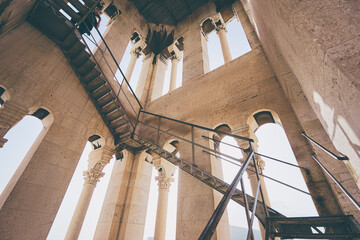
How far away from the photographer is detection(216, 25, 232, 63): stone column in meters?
7.40

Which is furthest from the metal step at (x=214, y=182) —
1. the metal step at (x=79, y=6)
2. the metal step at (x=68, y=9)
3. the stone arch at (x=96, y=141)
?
the metal step at (x=79, y=6)

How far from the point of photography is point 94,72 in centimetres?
552

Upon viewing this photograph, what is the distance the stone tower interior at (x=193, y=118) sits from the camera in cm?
152

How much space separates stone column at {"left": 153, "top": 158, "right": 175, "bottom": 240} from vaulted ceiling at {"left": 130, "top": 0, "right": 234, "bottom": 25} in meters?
10.0

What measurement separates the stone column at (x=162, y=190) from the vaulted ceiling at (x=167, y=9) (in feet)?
33.0

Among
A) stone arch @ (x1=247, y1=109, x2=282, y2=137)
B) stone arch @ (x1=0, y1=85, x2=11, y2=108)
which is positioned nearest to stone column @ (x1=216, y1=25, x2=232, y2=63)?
stone arch @ (x1=247, y1=109, x2=282, y2=137)

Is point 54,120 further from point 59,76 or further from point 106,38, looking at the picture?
point 106,38

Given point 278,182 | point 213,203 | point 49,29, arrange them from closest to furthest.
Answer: point 278,182
point 213,203
point 49,29

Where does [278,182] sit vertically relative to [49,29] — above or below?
below

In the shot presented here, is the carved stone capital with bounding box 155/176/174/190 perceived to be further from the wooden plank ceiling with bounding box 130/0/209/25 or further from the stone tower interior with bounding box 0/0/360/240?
the wooden plank ceiling with bounding box 130/0/209/25

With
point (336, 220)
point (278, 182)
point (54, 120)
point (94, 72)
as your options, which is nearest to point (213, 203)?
point (278, 182)

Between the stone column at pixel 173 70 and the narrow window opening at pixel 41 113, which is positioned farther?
the stone column at pixel 173 70

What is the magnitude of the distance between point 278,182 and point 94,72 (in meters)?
6.10

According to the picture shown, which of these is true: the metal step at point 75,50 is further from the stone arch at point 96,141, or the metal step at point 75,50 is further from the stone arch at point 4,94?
the stone arch at point 96,141
